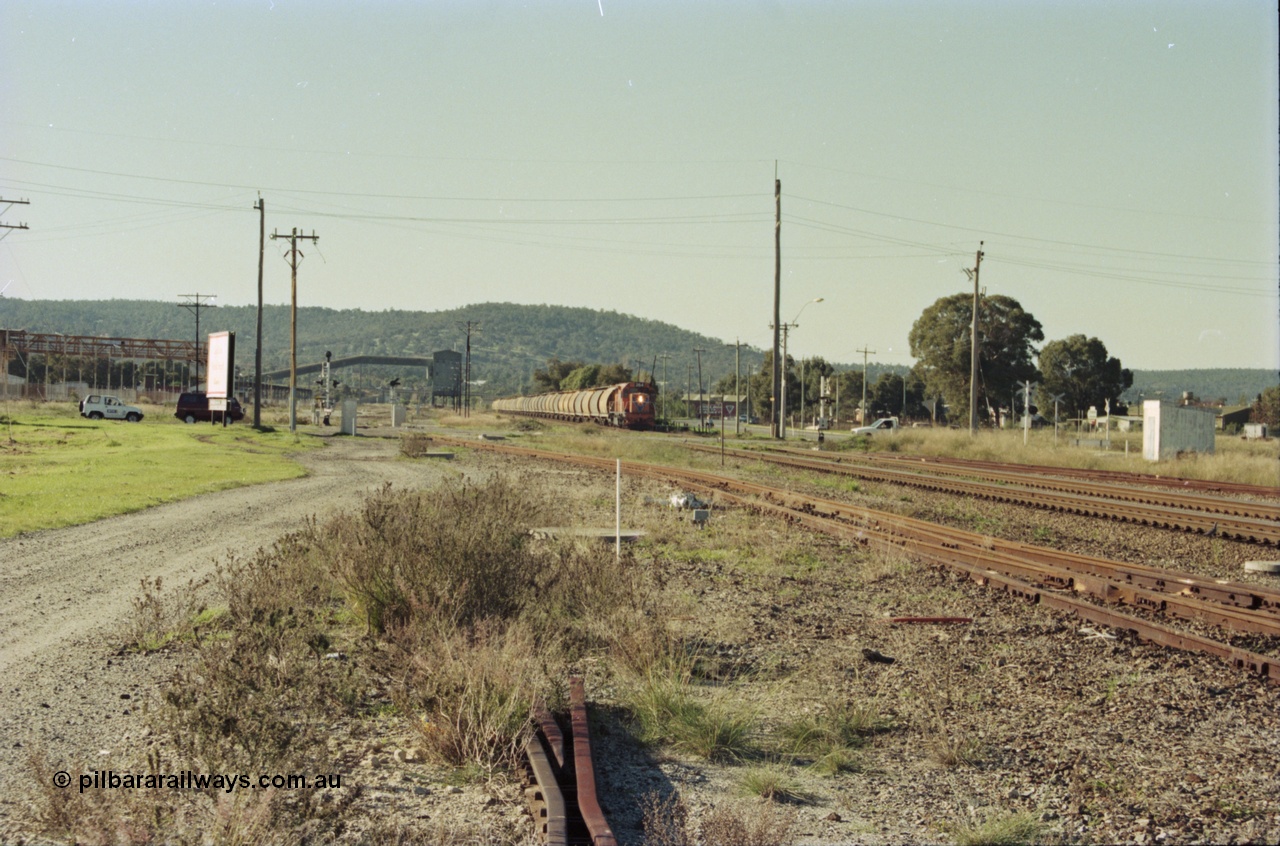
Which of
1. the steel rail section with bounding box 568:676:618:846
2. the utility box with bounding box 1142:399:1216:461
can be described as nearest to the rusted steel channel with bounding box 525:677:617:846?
the steel rail section with bounding box 568:676:618:846

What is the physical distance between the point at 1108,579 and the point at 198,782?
9.80m

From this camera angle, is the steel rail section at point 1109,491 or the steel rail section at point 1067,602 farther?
the steel rail section at point 1109,491

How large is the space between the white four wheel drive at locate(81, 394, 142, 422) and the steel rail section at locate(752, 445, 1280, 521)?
46149 mm

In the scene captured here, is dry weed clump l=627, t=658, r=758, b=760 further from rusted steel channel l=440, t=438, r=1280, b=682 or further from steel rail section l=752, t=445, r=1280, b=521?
steel rail section l=752, t=445, r=1280, b=521

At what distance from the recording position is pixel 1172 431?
123 ft

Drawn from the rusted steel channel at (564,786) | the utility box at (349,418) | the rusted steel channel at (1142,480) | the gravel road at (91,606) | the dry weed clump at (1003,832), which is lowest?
the gravel road at (91,606)

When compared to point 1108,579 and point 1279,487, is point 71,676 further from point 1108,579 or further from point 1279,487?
point 1279,487

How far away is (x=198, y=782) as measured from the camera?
530cm

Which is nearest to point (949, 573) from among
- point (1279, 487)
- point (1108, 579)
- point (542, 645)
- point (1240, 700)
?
point (1108, 579)

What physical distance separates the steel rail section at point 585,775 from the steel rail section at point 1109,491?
1706 centimetres

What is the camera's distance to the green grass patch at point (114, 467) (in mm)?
19328

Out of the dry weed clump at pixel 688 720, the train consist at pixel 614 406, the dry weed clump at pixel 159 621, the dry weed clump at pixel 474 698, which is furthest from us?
the train consist at pixel 614 406

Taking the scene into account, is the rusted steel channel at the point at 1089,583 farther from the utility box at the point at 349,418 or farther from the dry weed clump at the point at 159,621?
the utility box at the point at 349,418

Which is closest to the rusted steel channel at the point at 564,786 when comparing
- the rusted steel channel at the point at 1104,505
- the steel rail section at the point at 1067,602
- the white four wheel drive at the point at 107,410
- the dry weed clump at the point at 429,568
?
the dry weed clump at the point at 429,568
